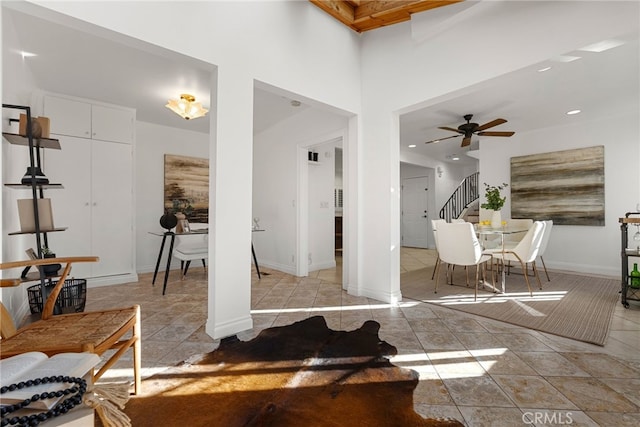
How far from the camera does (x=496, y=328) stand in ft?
8.01

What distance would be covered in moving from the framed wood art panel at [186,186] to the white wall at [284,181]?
0.95 meters

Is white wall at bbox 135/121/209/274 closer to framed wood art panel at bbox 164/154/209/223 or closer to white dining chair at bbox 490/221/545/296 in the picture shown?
framed wood art panel at bbox 164/154/209/223

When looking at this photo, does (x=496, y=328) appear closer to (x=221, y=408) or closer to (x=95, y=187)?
(x=221, y=408)

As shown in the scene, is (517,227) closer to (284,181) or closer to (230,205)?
(284,181)

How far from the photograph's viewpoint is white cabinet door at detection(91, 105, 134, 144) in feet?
12.4

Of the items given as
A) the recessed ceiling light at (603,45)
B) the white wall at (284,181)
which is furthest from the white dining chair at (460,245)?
the white wall at (284,181)

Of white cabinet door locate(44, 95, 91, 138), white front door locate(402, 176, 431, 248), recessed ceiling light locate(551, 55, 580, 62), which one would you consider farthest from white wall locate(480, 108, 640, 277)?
white cabinet door locate(44, 95, 91, 138)

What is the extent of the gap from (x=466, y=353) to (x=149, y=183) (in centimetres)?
489

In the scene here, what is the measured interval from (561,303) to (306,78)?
3643 millimetres

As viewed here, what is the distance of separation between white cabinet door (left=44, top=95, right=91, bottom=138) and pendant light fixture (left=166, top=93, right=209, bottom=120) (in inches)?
50.7

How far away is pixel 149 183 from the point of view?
4.63 m

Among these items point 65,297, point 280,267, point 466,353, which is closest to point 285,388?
point 466,353

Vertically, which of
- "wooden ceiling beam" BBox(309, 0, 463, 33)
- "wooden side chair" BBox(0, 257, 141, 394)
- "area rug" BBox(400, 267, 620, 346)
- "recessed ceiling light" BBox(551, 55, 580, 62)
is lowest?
"area rug" BBox(400, 267, 620, 346)

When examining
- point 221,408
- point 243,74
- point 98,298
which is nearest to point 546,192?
point 243,74
